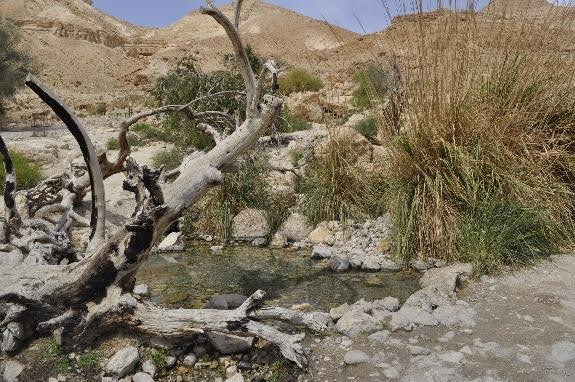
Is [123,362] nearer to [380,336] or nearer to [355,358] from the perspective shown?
[355,358]

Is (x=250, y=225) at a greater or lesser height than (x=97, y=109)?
lesser

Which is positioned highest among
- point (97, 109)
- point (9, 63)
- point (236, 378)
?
point (9, 63)

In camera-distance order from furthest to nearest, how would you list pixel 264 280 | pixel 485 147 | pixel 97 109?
pixel 97 109 < pixel 264 280 < pixel 485 147

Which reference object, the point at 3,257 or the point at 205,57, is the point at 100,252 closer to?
the point at 3,257

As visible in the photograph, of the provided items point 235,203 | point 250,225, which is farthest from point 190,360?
point 235,203

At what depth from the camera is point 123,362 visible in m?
2.85

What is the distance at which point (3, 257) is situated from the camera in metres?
3.89

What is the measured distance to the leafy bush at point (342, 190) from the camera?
609cm

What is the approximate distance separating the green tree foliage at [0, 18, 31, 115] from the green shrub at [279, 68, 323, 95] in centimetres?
990

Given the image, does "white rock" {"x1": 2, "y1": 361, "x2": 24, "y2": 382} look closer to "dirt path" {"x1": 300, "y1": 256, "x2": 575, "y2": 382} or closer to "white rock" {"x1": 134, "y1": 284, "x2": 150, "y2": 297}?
"white rock" {"x1": 134, "y1": 284, "x2": 150, "y2": 297}

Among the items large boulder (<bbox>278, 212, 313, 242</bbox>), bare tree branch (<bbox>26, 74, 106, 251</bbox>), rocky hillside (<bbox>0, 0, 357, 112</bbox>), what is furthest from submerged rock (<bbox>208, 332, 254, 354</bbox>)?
rocky hillside (<bbox>0, 0, 357, 112</bbox>)

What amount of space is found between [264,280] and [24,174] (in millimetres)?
4887

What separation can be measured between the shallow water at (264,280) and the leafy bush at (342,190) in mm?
731

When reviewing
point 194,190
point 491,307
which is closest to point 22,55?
point 194,190
